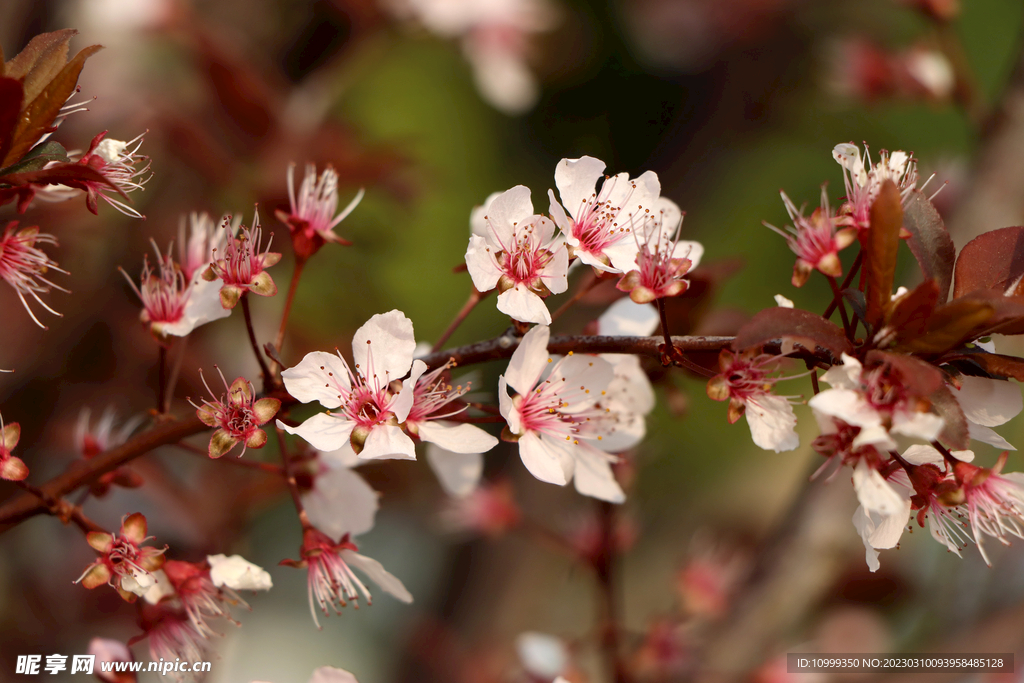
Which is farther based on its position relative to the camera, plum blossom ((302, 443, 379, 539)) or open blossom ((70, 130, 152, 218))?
plum blossom ((302, 443, 379, 539))

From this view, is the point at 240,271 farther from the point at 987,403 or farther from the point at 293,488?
the point at 987,403

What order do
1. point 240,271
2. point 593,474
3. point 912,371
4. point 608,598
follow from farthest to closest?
1. point 608,598
2. point 593,474
3. point 240,271
4. point 912,371

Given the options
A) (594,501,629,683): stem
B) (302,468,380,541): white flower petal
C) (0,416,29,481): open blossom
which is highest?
(0,416,29,481): open blossom

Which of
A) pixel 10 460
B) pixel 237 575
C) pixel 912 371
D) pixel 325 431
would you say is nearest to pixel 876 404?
pixel 912 371

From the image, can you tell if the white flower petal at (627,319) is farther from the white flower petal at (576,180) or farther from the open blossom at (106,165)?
the open blossom at (106,165)

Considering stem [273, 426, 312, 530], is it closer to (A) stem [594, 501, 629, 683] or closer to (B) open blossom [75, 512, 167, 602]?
(B) open blossom [75, 512, 167, 602]

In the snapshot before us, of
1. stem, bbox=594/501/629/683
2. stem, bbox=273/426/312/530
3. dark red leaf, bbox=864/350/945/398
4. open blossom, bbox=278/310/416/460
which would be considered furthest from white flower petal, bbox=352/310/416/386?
stem, bbox=594/501/629/683

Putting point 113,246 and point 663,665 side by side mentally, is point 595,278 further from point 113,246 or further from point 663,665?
point 113,246

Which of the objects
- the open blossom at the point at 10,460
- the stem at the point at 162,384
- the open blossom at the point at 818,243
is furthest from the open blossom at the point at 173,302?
the open blossom at the point at 818,243
